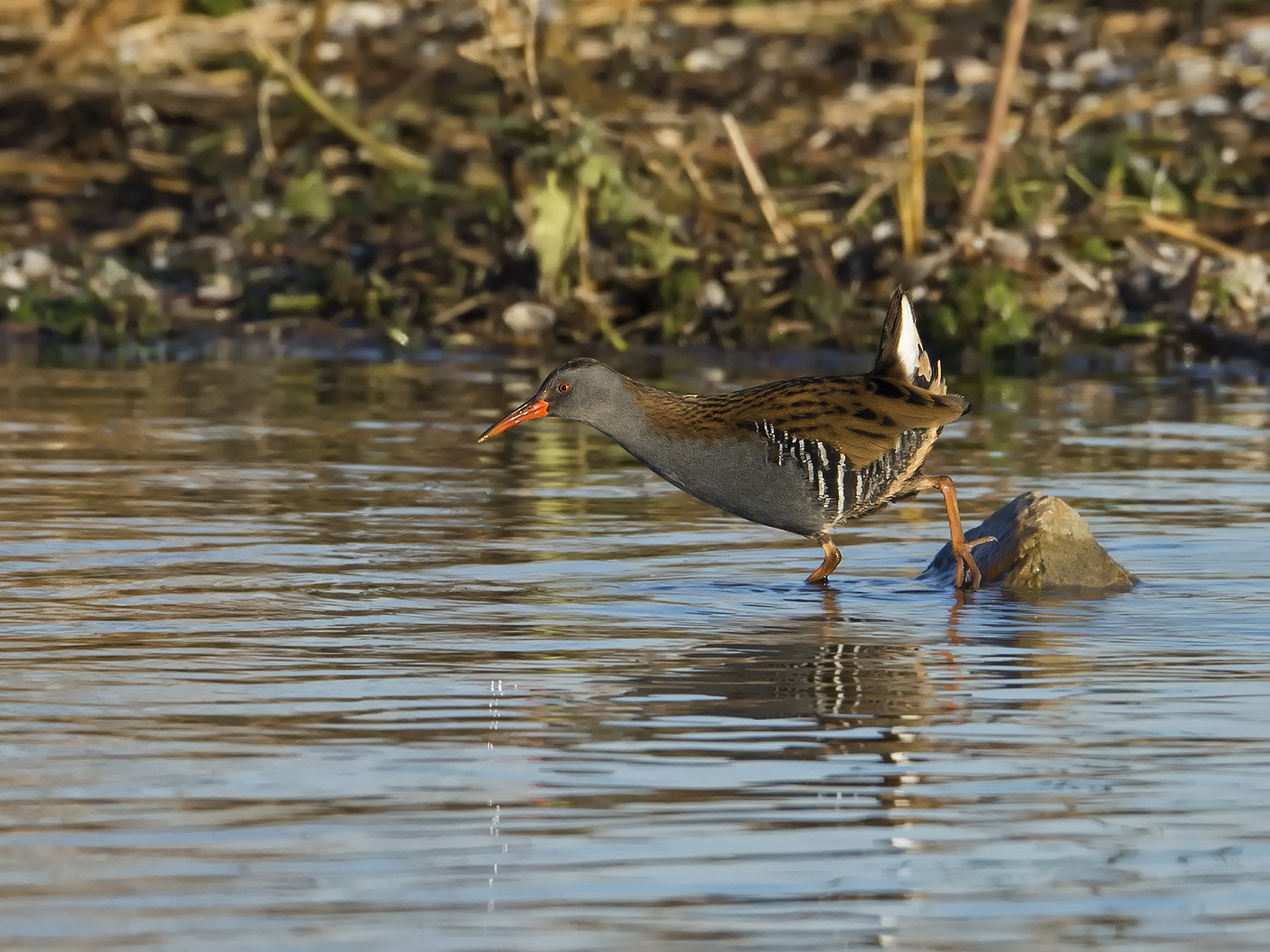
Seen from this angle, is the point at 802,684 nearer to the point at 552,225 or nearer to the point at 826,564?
the point at 826,564

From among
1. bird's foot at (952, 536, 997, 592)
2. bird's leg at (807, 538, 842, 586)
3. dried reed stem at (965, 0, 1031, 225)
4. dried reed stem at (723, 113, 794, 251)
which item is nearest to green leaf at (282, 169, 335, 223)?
dried reed stem at (723, 113, 794, 251)

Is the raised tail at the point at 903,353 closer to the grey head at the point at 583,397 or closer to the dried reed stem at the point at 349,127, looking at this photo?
the grey head at the point at 583,397

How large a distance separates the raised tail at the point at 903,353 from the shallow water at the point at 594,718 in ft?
2.24

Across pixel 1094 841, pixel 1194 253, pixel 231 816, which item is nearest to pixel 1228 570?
pixel 1094 841

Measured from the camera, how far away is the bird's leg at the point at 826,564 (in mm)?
9375

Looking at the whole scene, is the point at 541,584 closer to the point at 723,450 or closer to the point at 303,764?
the point at 723,450

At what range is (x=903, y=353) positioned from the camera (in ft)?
32.8

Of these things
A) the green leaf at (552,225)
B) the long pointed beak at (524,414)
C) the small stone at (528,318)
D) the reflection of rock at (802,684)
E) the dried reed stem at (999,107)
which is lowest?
the reflection of rock at (802,684)

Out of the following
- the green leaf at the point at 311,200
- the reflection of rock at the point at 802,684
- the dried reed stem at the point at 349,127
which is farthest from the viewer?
the green leaf at the point at 311,200

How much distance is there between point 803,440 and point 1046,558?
3.01ft

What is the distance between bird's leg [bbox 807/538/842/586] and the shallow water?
0.10 m

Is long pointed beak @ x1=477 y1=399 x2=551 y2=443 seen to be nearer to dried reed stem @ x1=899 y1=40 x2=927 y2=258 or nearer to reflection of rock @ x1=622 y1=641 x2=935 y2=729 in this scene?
reflection of rock @ x1=622 y1=641 x2=935 y2=729

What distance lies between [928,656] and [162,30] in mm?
15064

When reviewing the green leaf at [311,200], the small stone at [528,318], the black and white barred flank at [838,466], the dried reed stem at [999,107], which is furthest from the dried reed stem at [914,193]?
the black and white barred flank at [838,466]
